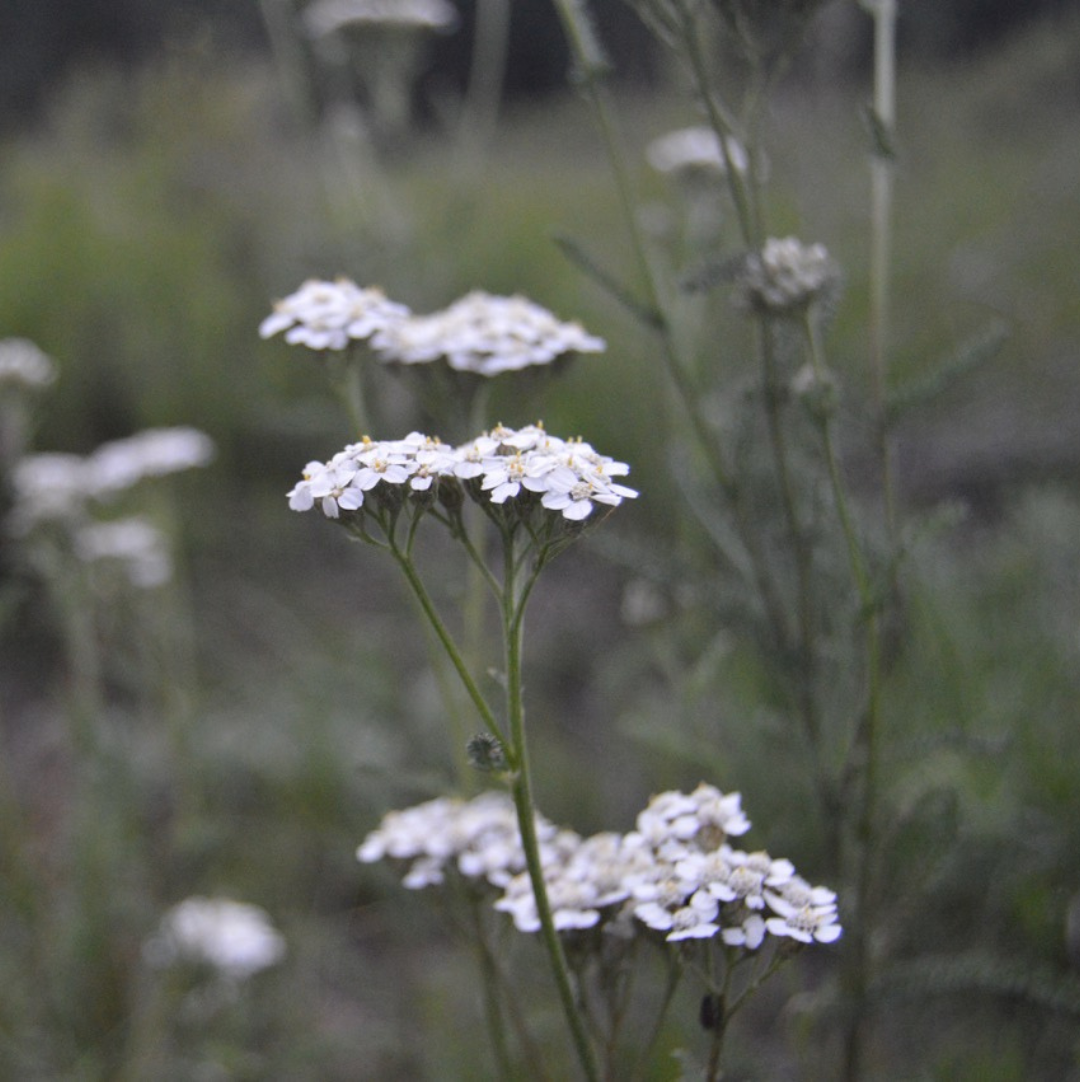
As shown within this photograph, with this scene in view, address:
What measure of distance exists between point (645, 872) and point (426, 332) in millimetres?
693

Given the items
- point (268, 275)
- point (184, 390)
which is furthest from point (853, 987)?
point (268, 275)

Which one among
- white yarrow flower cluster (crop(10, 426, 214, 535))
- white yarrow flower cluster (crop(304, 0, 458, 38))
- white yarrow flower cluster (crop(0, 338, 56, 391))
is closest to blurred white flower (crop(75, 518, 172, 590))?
white yarrow flower cluster (crop(10, 426, 214, 535))

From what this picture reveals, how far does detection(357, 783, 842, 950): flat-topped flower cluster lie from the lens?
3.14ft

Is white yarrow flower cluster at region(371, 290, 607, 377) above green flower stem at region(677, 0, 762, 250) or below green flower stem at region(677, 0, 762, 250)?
below

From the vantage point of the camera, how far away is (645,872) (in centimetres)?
103

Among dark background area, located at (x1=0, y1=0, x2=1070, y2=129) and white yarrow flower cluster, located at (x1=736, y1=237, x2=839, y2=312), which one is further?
dark background area, located at (x1=0, y1=0, x2=1070, y2=129)

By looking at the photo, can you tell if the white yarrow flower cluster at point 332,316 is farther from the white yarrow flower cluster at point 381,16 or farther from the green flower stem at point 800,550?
the white yarrow flower cluster at point 381,16

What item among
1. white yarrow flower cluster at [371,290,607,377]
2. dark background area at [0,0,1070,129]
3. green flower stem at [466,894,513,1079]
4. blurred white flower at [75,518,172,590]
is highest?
dark background area at [0,0,1070,129]

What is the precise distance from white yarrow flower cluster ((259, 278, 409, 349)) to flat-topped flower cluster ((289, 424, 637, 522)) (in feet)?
1.11

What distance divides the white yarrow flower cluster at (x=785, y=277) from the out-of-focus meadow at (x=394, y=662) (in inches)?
7.5

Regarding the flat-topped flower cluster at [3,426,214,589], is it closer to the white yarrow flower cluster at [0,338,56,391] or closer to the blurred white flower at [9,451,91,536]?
the blurred white flower at [9,451,91,536]

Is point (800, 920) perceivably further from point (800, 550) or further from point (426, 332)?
point (426, 332)

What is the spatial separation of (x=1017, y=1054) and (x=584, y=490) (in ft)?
4.10

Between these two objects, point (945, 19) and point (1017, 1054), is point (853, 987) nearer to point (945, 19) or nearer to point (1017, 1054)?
point (1017, 1054)
